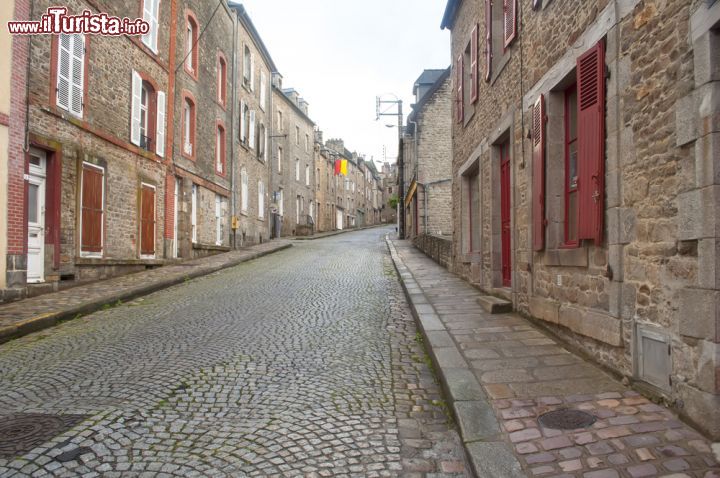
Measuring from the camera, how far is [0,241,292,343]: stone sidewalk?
261 inches

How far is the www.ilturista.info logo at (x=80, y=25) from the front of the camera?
8.77 meters

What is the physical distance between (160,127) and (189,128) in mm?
2628

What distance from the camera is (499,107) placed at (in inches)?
310

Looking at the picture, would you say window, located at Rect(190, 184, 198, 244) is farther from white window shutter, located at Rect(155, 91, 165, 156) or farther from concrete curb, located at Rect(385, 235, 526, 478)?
concrete curb, located at Rect(385, 235, 526, 478)

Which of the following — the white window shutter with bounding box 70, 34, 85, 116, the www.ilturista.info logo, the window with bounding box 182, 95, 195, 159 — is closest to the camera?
the www.ilturista.info logo

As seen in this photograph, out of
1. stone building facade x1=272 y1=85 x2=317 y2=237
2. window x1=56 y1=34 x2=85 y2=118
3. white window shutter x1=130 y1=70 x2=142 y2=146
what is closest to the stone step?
window x1=56 y1=34 x2=85 y2=118

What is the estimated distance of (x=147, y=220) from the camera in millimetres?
13336

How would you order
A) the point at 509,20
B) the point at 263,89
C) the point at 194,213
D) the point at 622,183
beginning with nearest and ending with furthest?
the point at 622,183, the point at 509,20, the point at 194,213, the point at 263,89

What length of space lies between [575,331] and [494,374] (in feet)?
3.78

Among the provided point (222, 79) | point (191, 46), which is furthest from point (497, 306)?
point (222, 79)

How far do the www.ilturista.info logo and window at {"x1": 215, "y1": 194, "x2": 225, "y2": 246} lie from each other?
752 centimetres

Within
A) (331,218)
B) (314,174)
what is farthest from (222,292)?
(331,218)

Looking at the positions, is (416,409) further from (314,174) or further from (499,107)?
(314,174)

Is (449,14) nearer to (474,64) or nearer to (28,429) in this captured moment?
(474,64)
